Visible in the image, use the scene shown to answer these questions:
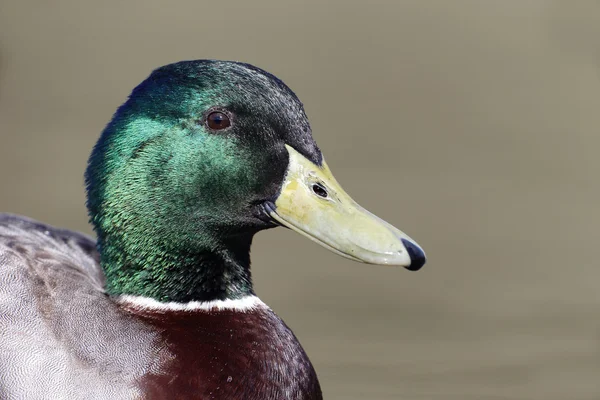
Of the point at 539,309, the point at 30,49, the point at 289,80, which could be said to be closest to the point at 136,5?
the point at 30,49

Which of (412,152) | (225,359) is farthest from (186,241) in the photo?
(412,152)

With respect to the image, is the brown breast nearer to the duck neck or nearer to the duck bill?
the duck neck

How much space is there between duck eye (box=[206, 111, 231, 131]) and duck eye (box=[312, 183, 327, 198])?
0.27 metres

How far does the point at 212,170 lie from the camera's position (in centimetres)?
291

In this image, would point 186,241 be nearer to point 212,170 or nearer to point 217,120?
point 212,170

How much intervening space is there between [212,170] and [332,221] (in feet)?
1.09

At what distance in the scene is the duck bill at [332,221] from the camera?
2.78 meters

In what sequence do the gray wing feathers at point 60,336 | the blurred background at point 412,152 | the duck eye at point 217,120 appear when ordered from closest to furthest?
1. the gray wing feathers at point 60,336
2. the duck eye at point 217,120
3. the blurred background at point 412,152

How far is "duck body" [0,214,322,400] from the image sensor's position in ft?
9.01

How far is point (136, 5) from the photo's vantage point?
7.54 meters

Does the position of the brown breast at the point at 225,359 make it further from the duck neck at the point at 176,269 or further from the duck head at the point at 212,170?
the duck head at the point at 212,170

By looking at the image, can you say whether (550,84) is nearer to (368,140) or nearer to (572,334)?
(368,140)

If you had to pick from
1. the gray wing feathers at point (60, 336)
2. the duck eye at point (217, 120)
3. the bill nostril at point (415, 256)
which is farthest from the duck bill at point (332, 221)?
the gray wing feathers at point (60, 336)

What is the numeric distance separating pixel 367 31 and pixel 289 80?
2.48 ft
